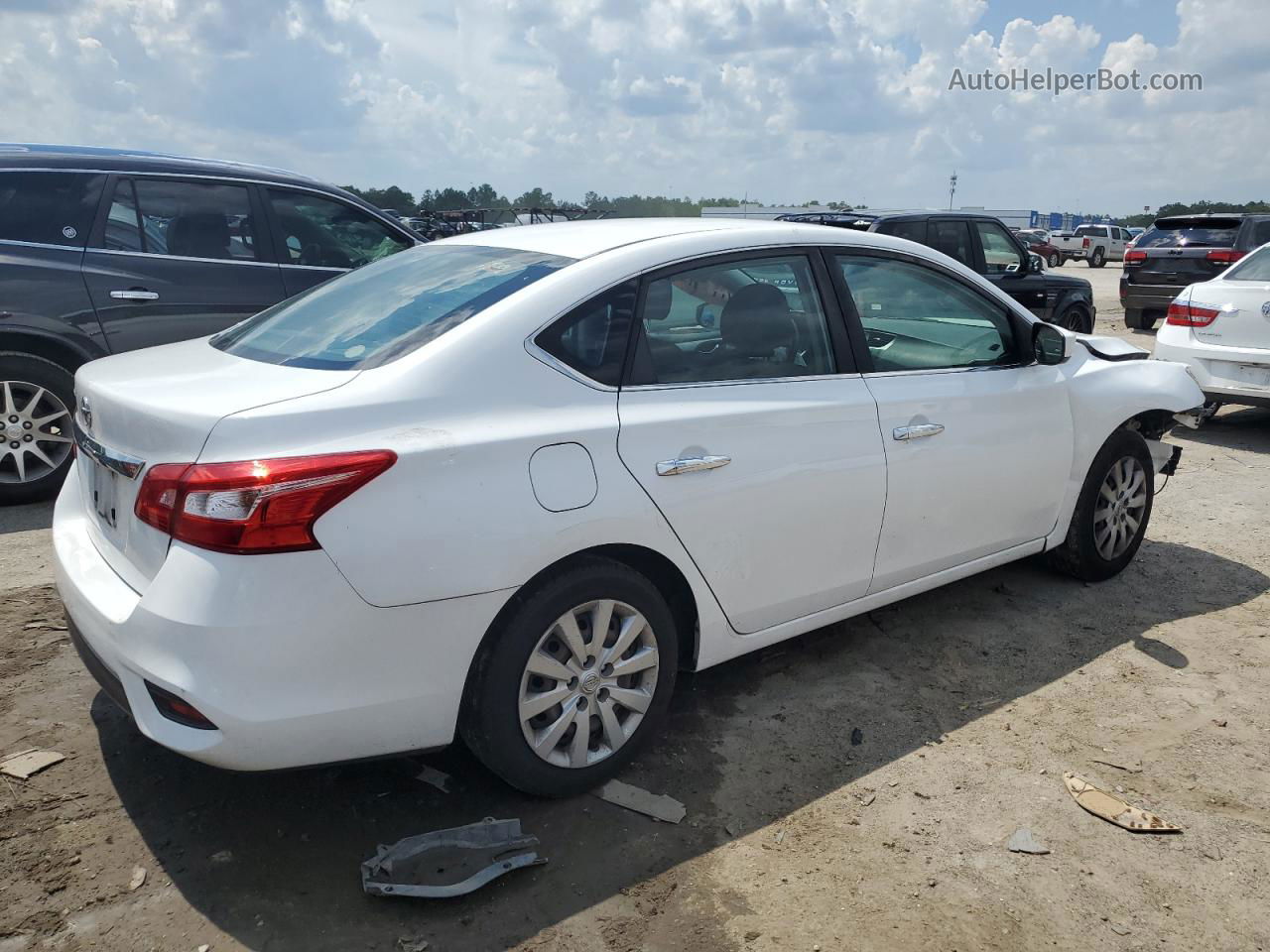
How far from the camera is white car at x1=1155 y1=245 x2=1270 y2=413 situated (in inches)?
316

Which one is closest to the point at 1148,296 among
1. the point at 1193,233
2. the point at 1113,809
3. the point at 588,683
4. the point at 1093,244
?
the point at 1193,233

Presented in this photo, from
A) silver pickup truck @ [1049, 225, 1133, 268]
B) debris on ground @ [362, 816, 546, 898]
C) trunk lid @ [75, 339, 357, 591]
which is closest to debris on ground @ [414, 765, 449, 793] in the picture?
debris on ground @ [362, 816, 546, 898]

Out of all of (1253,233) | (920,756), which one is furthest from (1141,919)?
(1253,233)

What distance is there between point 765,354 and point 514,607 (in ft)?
4.32

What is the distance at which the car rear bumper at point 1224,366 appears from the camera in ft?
26.2

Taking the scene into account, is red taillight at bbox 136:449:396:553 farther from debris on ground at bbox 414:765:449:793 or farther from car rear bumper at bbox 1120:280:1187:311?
car rear bumper at bbox 1120:280:1187:311

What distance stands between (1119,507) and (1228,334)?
4257 mm

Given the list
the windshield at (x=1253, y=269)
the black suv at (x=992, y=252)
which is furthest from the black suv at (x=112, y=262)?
the windshield at (x=1253, y=269)

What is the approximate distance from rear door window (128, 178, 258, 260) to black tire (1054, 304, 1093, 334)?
916 centimetres

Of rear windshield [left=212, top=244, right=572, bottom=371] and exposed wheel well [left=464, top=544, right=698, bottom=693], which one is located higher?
rear windshield [left=212, top=244, right=572, bottom=371]

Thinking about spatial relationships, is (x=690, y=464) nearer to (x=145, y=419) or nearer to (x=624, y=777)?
(x=624, y=777)

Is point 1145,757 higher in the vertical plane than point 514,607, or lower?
lower

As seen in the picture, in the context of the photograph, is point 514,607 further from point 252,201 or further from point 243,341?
point 252,201

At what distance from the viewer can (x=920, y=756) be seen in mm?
3471
